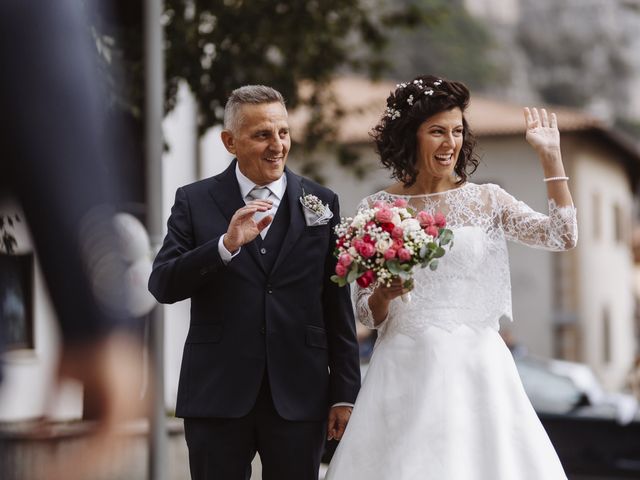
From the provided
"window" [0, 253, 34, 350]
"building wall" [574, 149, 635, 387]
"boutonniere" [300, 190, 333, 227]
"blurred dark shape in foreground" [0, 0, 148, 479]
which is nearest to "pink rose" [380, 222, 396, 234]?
"boutonniere" [300, 190, 333, 227]

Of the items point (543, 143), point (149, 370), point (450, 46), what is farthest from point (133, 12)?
point (450, 46)

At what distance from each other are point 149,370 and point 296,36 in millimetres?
4161

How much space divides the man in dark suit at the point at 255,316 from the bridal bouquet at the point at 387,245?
215 millimetres

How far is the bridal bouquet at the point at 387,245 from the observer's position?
388 cm

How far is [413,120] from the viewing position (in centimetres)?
439

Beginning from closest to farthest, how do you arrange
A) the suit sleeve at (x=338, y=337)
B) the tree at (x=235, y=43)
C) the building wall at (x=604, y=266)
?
the suit sleeve at (x=338, y=337) < the tree at (x=235, y=43) < the building wall at (x=604, y=266)

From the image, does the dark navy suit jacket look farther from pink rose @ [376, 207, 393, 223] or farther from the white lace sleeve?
the white lace sleeve

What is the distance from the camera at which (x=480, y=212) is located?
4301 millimetres

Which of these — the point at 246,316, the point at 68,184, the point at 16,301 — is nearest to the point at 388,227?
the point at 246,316

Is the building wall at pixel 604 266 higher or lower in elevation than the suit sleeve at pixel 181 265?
higher

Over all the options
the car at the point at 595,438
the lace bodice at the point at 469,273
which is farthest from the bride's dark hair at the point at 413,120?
the car at the point at 595,438

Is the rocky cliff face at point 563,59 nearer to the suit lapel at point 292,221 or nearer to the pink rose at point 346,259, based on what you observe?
the suit lapel at point 292,221

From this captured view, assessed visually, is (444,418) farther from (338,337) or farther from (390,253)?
(390,253)

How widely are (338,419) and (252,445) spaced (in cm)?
34
